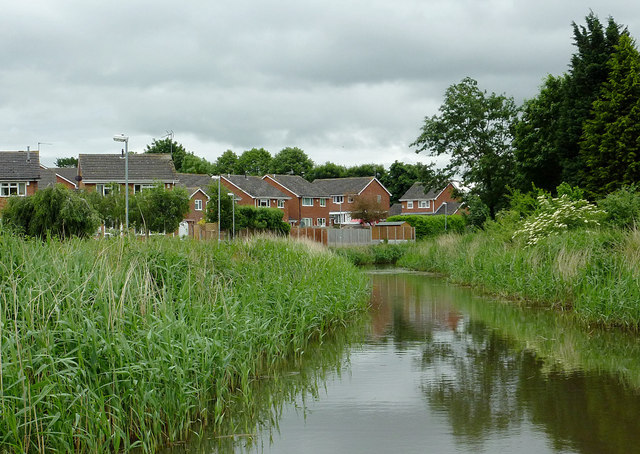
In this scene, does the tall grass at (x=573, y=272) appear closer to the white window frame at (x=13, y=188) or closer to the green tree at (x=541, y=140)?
the green tree at (x=541, y=140)

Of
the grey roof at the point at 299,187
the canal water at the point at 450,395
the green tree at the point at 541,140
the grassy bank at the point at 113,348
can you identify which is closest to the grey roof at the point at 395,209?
the grey roof at the point at 299,187

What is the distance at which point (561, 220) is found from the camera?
23.4 metres

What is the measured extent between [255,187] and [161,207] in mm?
35098

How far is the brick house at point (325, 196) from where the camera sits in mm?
89188

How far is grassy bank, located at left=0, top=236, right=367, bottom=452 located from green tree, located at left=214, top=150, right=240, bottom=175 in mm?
98184

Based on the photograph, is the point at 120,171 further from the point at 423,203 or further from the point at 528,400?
the point at 528,400

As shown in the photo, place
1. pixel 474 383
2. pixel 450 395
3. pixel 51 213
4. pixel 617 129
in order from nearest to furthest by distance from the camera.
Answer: pixel 450 395 → pixel 474 383 → pixel 617 129 → pixel 51 213

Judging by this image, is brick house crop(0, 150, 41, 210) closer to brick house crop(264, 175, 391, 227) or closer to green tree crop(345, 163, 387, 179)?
brick house crop(264, 175, 391, 227)

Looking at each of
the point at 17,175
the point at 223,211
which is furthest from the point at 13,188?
the point at 223,211

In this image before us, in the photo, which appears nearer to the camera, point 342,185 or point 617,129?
point 617,129

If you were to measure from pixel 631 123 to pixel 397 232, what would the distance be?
1264 inches

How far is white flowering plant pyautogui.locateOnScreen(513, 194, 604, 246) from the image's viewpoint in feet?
74.7

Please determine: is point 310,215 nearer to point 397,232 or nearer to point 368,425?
point 397,232

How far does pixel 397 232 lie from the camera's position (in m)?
60.2
